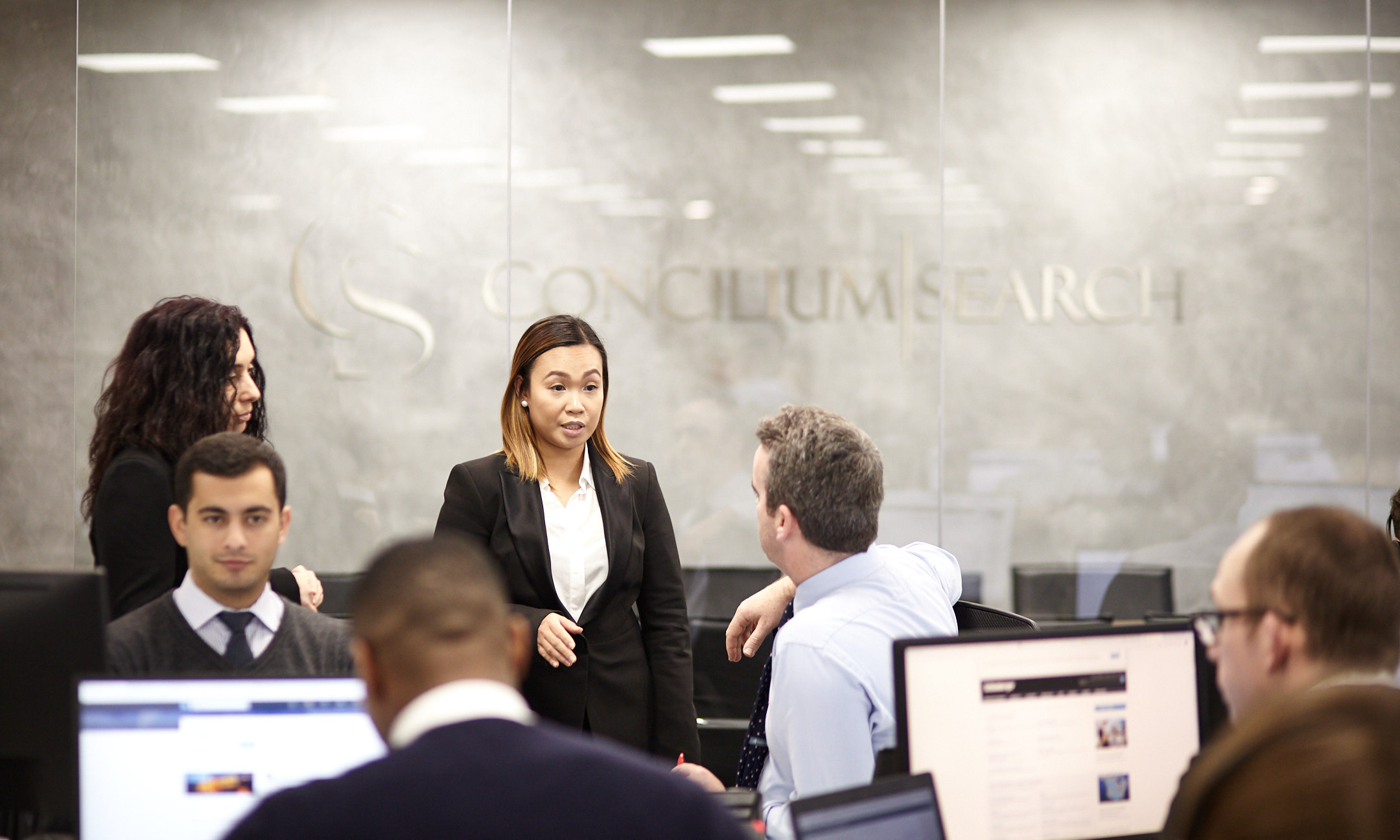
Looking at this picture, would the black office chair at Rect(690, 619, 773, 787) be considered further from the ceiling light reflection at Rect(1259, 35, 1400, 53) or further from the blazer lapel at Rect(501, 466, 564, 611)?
the ceiling light reflection at Rect(1259, 35, 1400, 53)

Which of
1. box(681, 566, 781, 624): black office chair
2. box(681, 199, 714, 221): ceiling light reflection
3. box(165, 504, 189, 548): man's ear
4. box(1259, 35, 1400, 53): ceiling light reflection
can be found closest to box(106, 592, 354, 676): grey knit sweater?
box(165, 504, 189, 548): man's ear

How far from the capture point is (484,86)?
15.6 ft

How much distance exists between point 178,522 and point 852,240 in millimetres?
3290

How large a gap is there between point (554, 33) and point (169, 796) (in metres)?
3.91

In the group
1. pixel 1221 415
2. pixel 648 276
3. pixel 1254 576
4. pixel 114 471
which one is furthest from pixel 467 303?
pixel 1254 576

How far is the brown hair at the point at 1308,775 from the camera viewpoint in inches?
29.7

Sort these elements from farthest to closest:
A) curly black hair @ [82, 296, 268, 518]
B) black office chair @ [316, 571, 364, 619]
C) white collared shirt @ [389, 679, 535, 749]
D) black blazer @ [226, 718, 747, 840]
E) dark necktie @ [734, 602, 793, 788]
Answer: black office chair @ [316, 571, 364, 619]
curly black hair @ [82, 296, 268, 518]
dark necktie @ [734, 602, 793, 788]
white collared shirt @ [389, 679, 535, 749]
black blazer @ [226, 718, 747, 840]

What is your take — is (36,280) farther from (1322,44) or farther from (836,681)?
(1322,44)

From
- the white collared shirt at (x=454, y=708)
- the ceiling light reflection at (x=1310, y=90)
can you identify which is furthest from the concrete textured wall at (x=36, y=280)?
the ceiling light reflection at (x=1310, y=90)

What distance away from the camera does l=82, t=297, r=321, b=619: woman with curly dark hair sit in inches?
85.7

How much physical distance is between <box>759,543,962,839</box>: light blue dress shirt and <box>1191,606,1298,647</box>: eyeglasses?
0.43 metres

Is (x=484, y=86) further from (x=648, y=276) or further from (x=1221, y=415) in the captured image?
(x=1221, y=415)

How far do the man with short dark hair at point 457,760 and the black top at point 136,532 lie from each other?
1.28 meters

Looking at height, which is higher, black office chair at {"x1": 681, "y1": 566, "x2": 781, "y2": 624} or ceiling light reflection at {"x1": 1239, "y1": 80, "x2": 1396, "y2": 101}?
ceiling light reflection at {"x1": 1239, "y1": 80, "x2": 1396, "y2": 101}
